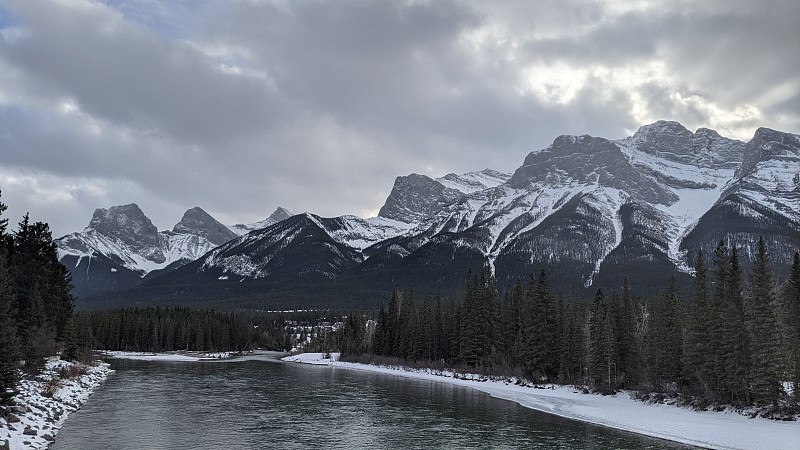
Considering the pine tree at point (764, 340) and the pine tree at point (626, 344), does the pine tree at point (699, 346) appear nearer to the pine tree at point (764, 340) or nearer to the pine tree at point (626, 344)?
the pine tree at point (764, 340)

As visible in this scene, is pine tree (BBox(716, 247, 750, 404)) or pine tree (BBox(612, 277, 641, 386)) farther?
pine tree (BBox(612, 277, 641, 386))

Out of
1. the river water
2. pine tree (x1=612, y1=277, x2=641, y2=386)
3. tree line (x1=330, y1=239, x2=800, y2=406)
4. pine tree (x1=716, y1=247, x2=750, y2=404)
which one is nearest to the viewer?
the river water

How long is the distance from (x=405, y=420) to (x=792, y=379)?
3548cm

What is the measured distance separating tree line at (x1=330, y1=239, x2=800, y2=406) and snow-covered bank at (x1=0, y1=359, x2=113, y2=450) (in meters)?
55.0

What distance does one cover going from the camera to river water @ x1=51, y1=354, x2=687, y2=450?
37.5 metres

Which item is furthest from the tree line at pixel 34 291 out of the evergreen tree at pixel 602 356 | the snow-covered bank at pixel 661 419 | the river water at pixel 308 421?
the evergreen tree at pixel 602 356

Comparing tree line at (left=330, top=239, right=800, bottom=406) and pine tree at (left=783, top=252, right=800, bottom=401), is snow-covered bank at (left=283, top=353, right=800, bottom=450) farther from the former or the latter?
pine tree at (left=783, top=252, right=800, bottom=401)

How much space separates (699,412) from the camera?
188 feet

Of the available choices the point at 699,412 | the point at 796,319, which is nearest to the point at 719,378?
the point at 699,412

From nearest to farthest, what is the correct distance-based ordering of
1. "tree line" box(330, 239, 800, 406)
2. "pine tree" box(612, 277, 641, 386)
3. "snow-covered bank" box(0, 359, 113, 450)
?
"snow-covered bank" box(0, 359, 113, 450) → "tree line" box(330, 239, 800, 406) → "pine tree" box(612, 277, 641, 386)

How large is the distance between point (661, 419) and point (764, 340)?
11.5m

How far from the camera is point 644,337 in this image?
295ft

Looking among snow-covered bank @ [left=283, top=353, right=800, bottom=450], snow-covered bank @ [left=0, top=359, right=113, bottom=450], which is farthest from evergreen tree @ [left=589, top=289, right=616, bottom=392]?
snow-covered bank @ [left=0, top=359, right=113, bottom=450]

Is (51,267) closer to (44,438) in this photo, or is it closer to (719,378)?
(44,438)
